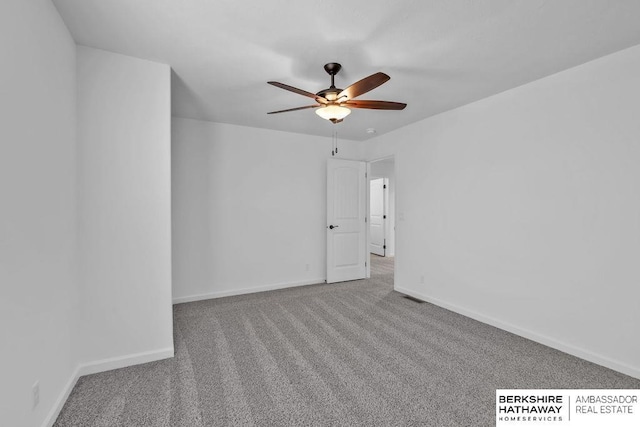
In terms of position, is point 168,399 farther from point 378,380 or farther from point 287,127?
point 287,127

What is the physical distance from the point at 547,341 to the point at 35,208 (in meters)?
4.08

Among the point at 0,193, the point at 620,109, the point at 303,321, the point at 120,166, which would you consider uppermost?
the point at 620,109

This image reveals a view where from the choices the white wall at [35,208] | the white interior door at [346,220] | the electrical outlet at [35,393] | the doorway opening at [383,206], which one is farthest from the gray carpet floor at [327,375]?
the doorway opening at [383,206]

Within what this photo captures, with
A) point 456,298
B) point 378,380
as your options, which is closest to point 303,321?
point 378,380

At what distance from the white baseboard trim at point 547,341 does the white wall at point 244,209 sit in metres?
2.21

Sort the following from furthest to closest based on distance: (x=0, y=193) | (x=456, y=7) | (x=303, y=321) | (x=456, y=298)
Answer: (x=456, y=298) < (x=303, y=321) < (x=456, y=7) < (x=0, y=193)

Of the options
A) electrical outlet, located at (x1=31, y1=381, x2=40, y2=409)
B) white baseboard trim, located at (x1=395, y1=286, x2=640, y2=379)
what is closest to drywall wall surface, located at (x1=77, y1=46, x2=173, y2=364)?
electrical outlet, located at (x1=31, y1=381, x2=40, y2=409)

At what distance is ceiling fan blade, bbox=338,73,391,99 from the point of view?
1915mm

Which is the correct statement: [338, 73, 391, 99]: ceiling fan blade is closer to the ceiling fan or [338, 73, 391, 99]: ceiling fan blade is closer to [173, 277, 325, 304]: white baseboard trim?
the ceiling fan

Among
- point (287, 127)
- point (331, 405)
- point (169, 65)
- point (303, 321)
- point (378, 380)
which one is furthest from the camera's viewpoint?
point (287, 127)

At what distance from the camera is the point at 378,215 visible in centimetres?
789

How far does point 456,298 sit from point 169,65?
399cm

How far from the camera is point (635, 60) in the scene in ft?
7.22

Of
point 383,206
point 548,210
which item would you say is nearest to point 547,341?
point 548,210
